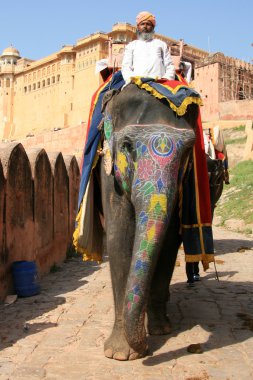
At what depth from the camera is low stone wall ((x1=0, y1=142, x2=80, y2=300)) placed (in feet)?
20.3

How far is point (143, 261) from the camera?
3.27 metres

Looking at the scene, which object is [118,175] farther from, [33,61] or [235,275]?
[33,61]

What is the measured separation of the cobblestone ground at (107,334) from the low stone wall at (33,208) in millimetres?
567

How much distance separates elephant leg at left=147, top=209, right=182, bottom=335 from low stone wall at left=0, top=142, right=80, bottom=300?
2174 mm

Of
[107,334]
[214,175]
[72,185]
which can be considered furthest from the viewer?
[72,185]

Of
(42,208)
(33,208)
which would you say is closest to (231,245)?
(42,208)

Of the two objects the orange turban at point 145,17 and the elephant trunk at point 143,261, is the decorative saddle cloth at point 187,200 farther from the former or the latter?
the elephant trunk at point 143,261

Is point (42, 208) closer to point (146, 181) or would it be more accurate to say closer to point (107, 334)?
point (107, 334)

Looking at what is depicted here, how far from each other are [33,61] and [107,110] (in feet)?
244

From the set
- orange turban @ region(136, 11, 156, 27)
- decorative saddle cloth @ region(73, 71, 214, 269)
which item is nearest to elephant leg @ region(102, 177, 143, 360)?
decorative saddle cloth @ region(73, 71, 214, 269)

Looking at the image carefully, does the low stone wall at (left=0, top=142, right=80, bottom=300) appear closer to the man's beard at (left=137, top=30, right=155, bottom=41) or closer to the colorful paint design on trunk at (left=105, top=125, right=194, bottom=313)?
the man's beard at (left=137, top=30, right=155, bottom=41)

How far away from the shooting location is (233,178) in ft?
69.1

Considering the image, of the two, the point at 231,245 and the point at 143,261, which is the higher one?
the point at 143,261

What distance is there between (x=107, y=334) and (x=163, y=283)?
0.64 m
